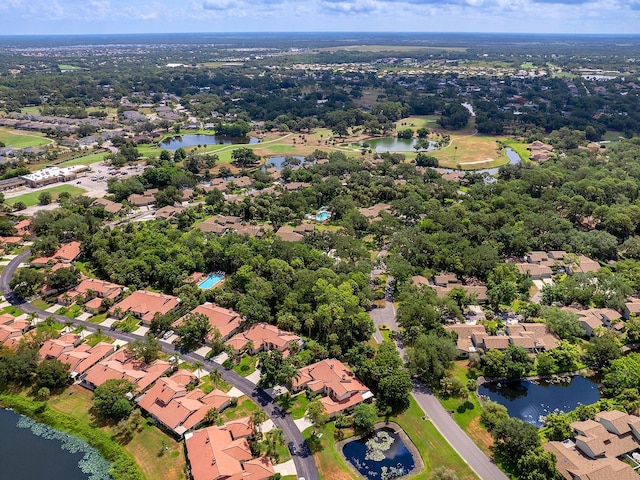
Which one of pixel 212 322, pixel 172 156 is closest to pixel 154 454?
pixel 212 322

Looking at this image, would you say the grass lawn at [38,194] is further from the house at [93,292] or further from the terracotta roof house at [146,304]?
the terracotta roof house at [146,304]

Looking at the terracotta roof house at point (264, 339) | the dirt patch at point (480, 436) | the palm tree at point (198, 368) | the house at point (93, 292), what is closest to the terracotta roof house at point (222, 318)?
the terracotta roof house at point (264, 339)

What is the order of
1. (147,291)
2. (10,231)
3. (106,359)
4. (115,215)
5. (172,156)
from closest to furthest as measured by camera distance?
(106,359)
(147,291)
(10,231)
(115,215)
(172,156)

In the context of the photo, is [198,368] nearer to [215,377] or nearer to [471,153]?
[215,377]

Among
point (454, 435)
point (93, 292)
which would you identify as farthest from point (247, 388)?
point (93, 292)

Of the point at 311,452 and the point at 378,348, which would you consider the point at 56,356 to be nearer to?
the point at 311,452

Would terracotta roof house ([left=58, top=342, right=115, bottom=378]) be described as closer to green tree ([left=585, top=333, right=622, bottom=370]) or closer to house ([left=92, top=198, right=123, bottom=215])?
house ([left=92, top=198, right=123, bottom=215])
